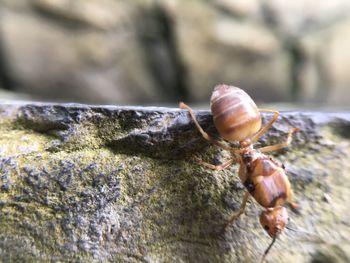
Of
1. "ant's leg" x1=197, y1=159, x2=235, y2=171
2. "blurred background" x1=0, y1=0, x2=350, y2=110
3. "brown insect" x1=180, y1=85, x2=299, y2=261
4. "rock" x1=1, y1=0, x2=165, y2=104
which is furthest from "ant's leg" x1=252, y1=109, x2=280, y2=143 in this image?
"rock" x1=1, y1=0, x2=165, y2=104

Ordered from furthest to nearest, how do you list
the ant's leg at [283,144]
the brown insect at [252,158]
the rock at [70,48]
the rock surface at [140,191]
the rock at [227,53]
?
the rock at [227,53]
the rock at [70,48]
the ant's leg at [283,144]
the brown insect at [252,158]
the rock surface at [140,191]

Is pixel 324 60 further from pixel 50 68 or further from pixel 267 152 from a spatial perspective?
pixel 267 152

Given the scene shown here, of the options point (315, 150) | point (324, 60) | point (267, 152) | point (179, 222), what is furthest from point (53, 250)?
point (324, 60)

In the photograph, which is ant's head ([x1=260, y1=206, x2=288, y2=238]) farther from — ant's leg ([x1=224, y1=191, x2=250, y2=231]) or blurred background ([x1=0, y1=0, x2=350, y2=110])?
blurred background ([x1=0, y1=0, x2=350, y2=110])

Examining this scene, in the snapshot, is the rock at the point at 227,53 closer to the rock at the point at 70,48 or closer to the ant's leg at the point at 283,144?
the rock at the point at 70,48

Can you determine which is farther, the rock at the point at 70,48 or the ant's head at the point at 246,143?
the rock at the point at 70,48

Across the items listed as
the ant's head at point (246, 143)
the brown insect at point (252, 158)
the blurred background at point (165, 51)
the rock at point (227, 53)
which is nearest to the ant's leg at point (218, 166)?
the brown insect at point (252, 158)
